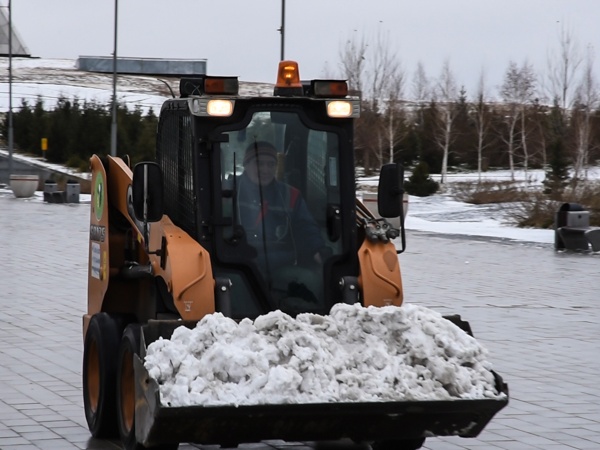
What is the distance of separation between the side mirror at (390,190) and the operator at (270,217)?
42 cm

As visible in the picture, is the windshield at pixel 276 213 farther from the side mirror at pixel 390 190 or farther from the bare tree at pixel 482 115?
the bare tree at pixel 482 115

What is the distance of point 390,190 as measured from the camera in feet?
22.5

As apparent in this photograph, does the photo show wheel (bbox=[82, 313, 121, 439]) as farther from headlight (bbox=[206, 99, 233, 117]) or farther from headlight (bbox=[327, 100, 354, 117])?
headlight (bbox=[327, 100, 354, 117])

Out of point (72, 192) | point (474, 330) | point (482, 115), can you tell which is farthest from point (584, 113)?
point (474, 330)

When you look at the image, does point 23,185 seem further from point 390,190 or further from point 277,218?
point 390,190

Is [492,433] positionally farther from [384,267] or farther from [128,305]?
[128,305]

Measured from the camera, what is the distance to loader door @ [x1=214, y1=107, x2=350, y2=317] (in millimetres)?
6785

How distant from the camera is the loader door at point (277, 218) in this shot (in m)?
6.79

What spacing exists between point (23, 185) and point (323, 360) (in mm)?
37292

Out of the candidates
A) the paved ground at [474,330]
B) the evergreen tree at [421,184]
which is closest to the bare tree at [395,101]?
the evergreen tree at [421,184]

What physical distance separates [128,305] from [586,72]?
5446 centimetres

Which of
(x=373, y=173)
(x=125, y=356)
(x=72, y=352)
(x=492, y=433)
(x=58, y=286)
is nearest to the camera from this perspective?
(x=125, y=356)

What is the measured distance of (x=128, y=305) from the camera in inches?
304

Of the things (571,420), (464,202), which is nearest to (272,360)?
(571,420)
